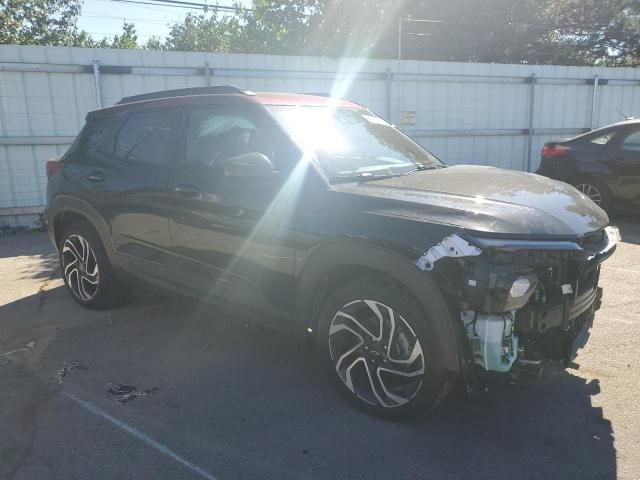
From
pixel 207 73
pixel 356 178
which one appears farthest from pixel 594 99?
pixel 356 178

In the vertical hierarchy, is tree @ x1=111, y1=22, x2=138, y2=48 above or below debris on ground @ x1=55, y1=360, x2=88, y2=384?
above

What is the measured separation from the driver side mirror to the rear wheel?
21.1 ft

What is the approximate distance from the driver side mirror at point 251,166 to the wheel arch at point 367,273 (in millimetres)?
609

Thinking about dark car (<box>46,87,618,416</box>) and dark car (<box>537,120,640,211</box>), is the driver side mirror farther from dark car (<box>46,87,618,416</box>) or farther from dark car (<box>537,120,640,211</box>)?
dark car (<box>537,120,640,211</box>)

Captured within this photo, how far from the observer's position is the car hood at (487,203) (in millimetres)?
2736

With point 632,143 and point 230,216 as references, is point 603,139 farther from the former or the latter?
point 230,216

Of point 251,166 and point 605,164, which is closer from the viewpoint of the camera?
point 251,166

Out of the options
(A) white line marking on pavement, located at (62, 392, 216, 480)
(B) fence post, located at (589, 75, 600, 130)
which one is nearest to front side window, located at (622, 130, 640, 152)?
(B) fence post, located at (589, 75, 600, 130)

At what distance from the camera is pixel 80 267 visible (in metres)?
5.04

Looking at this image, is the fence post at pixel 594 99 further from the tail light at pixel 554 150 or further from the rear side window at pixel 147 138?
the rear side window at pixel 147 138

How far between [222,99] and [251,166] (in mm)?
824

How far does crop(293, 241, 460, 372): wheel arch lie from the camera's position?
107 inches

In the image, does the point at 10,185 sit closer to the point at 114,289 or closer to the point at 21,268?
the point at 21,268

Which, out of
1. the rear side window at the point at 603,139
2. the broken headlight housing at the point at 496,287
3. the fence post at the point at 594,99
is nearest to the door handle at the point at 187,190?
the broken headlight housing at the point at 496,287
